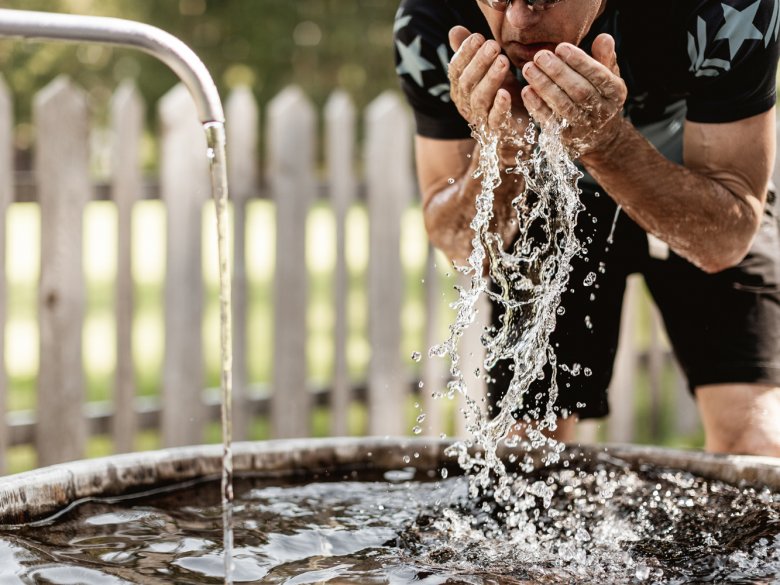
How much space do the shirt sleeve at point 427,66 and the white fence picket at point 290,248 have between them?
65.9 inches

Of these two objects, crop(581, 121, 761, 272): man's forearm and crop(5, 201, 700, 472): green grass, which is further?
crop(5, 201, 700, 472): green grass

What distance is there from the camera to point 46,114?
3453mm

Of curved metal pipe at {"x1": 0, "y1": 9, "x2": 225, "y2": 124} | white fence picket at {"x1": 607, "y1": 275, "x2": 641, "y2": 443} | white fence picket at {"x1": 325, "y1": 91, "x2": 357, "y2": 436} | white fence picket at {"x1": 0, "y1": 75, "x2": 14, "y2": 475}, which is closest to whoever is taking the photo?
curved metal pipe at {"x1": 0, "y1": 9, "x2": 225, "y2": 124}

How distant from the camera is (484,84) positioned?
1.68 m

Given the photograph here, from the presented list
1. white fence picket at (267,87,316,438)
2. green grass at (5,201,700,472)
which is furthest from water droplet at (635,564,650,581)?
white fence picket at (267,87,316,438)

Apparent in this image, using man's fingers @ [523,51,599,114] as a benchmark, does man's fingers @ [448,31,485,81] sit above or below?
above

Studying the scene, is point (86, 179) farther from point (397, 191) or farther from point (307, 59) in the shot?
point (307, 59)

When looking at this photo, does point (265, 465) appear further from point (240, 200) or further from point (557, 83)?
point (240, 200)

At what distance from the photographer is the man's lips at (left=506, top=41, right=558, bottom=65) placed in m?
1.73

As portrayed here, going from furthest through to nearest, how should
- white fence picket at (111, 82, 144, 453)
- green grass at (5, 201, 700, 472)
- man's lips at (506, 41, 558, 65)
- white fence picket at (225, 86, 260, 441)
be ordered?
1. green grass at (5, 201, 700, 472)
2. white fence picket at (225, 86, 260, 441)
3. white fence picket at (111, 82, 144, 453)
4. man's lips at (506, 41, 558, 65)

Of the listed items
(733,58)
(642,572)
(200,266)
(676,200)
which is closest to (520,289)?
(676,200)

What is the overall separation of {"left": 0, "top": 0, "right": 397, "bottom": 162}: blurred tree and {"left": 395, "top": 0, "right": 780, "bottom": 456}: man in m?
14.7

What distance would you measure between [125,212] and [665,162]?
2.25 meters

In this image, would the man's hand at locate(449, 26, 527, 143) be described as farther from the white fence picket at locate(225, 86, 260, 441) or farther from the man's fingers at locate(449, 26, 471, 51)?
the white fence picket at locate(225, 86, 260, 441)
